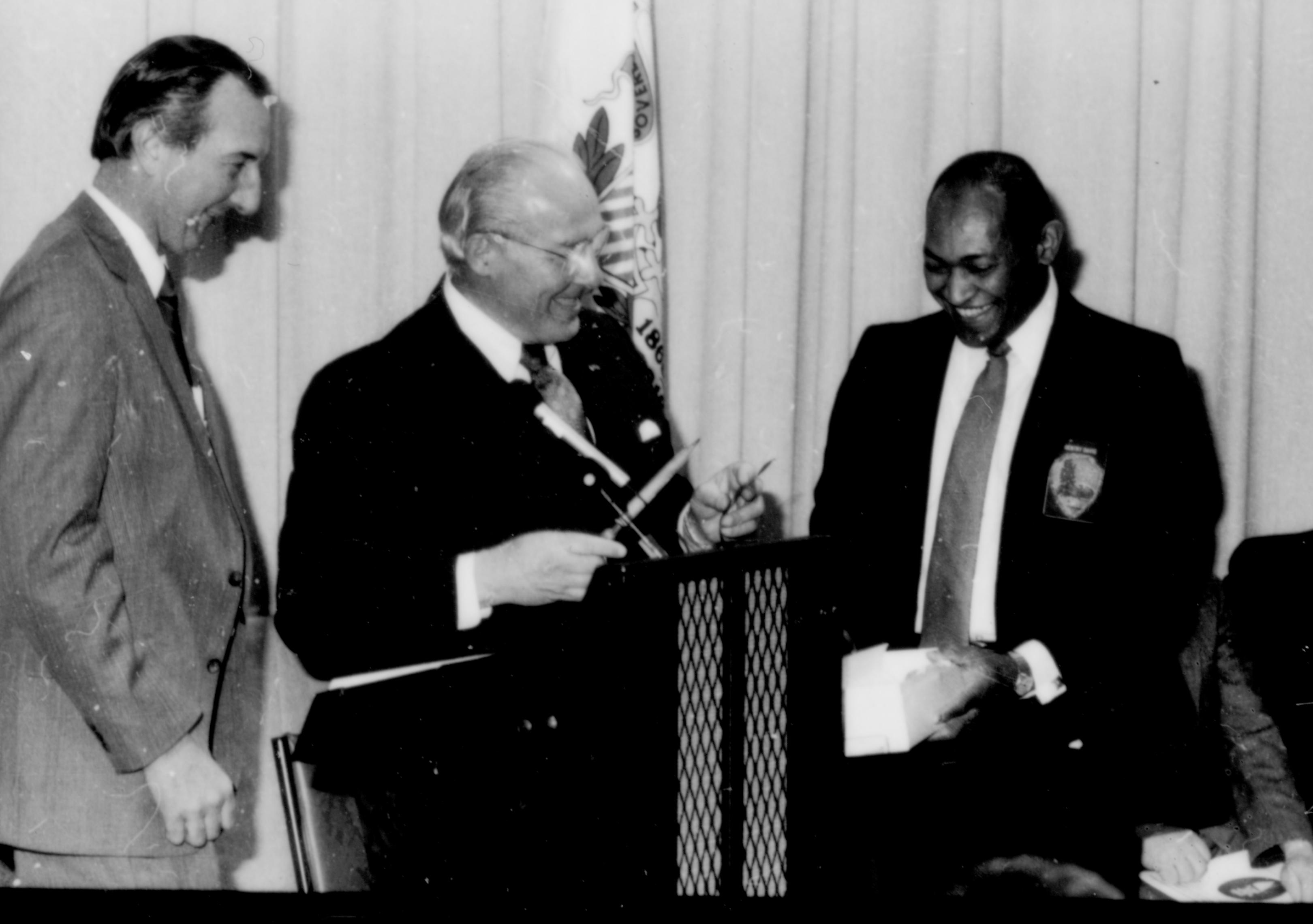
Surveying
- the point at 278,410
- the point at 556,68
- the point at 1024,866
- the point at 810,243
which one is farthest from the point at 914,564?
the point at 278,410

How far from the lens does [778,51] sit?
9.75 feet

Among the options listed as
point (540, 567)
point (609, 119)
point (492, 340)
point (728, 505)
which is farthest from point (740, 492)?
point (609, 119)

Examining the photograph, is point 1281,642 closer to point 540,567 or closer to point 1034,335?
point 1034,335

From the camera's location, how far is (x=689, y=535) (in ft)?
6.34

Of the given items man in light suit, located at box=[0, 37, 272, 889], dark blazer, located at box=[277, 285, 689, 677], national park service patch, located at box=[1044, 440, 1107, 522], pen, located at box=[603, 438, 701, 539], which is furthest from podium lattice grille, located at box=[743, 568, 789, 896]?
national park service patch, located at box=[1044, 440, 1107, 522]

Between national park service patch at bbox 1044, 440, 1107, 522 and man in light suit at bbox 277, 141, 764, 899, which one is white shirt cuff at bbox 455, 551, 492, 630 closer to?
man in light suit at bbox 277, 141, 764, 899

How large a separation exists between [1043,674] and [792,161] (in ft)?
4.56

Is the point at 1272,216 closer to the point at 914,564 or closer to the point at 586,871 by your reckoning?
the point at 914,564

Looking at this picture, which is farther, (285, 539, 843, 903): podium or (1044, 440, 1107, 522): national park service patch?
(1044, 440, 1107, 522): national park service patch

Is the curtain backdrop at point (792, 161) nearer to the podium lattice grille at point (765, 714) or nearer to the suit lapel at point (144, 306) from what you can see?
the suit lapel at point (144, 306)

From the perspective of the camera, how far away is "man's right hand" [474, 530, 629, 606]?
147 centimetres

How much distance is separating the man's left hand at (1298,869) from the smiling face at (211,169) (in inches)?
70.9

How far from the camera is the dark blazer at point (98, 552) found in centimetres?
146

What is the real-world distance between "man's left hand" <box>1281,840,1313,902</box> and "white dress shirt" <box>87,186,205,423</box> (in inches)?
66.8
